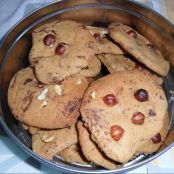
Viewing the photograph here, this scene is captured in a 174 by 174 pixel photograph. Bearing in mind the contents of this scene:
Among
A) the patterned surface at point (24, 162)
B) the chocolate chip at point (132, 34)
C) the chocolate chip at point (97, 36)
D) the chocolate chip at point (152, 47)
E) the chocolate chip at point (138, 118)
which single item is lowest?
the patterned surface at point (24, 162)

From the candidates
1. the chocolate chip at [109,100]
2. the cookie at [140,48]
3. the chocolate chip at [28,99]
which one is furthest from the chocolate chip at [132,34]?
the chocolate chip at [28,99]

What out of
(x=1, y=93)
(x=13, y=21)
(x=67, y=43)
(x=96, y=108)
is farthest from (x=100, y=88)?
(x=13, y=21)

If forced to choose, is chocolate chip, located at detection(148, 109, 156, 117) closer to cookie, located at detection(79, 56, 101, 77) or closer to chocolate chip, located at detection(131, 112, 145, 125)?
chocolate chip, located at detection(131, 112, 145, 125)

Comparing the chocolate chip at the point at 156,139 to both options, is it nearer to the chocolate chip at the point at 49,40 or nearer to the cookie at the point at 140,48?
the cookie at the point at 140,48

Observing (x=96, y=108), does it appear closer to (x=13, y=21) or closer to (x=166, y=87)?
(x=166, y=87)

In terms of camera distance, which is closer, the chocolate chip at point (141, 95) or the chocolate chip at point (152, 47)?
the chocolate chip at point (141, 95)

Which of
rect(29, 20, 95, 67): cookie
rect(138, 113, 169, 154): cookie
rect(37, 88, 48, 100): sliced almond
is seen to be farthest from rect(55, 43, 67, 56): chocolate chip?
rect(138, 113, 169, 154): cookie
